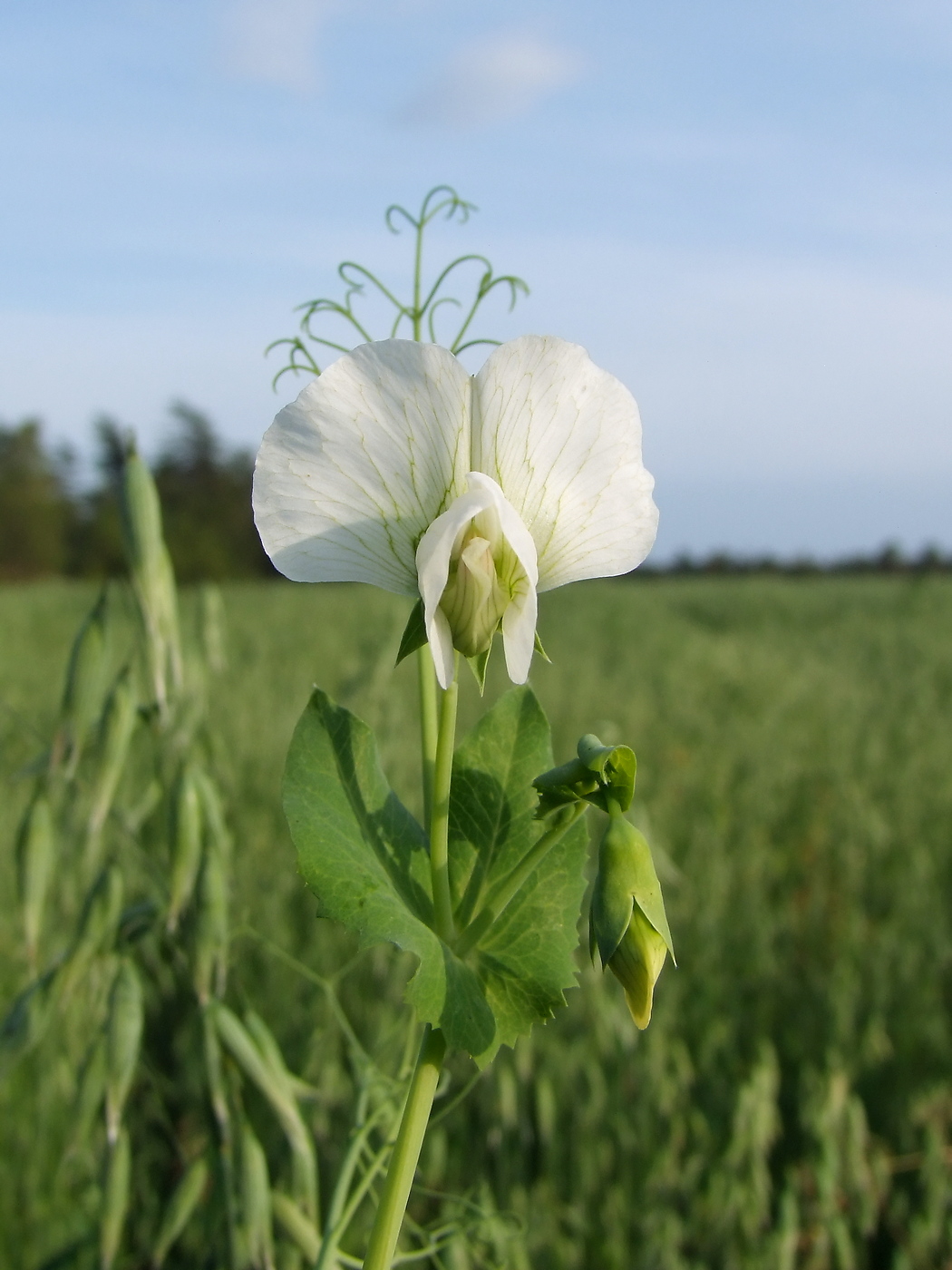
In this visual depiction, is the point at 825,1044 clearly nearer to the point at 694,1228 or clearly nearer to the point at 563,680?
the point at 694,1228

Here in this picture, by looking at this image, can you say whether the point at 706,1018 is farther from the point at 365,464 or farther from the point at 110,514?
Result: the point at 110,514

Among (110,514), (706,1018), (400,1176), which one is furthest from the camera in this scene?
(110,514)

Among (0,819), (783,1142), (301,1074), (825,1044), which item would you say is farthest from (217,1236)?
(0,819)

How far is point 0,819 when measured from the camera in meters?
2.30

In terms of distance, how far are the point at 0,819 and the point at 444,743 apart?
228 cm

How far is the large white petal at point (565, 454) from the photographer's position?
0.31m

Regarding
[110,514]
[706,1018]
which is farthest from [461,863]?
[110,514]

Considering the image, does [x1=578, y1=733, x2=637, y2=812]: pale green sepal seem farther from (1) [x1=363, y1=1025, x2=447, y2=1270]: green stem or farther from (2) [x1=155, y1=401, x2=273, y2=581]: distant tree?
(2) [x1=155, y1=401, x2=273, y2=581]: distant tree

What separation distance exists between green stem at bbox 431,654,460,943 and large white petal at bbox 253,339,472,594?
5 centimetres

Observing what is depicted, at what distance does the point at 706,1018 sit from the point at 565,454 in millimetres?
1521

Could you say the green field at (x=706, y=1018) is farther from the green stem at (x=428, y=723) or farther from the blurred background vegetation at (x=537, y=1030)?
the green stem at (x=428, y=723)

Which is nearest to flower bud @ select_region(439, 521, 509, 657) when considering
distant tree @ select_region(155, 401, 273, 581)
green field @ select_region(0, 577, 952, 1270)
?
green field @ select_region(0, 577, 952, 1270)

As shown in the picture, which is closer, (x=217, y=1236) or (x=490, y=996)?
(x=490, y=996)

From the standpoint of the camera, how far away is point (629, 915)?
1.03 ft
